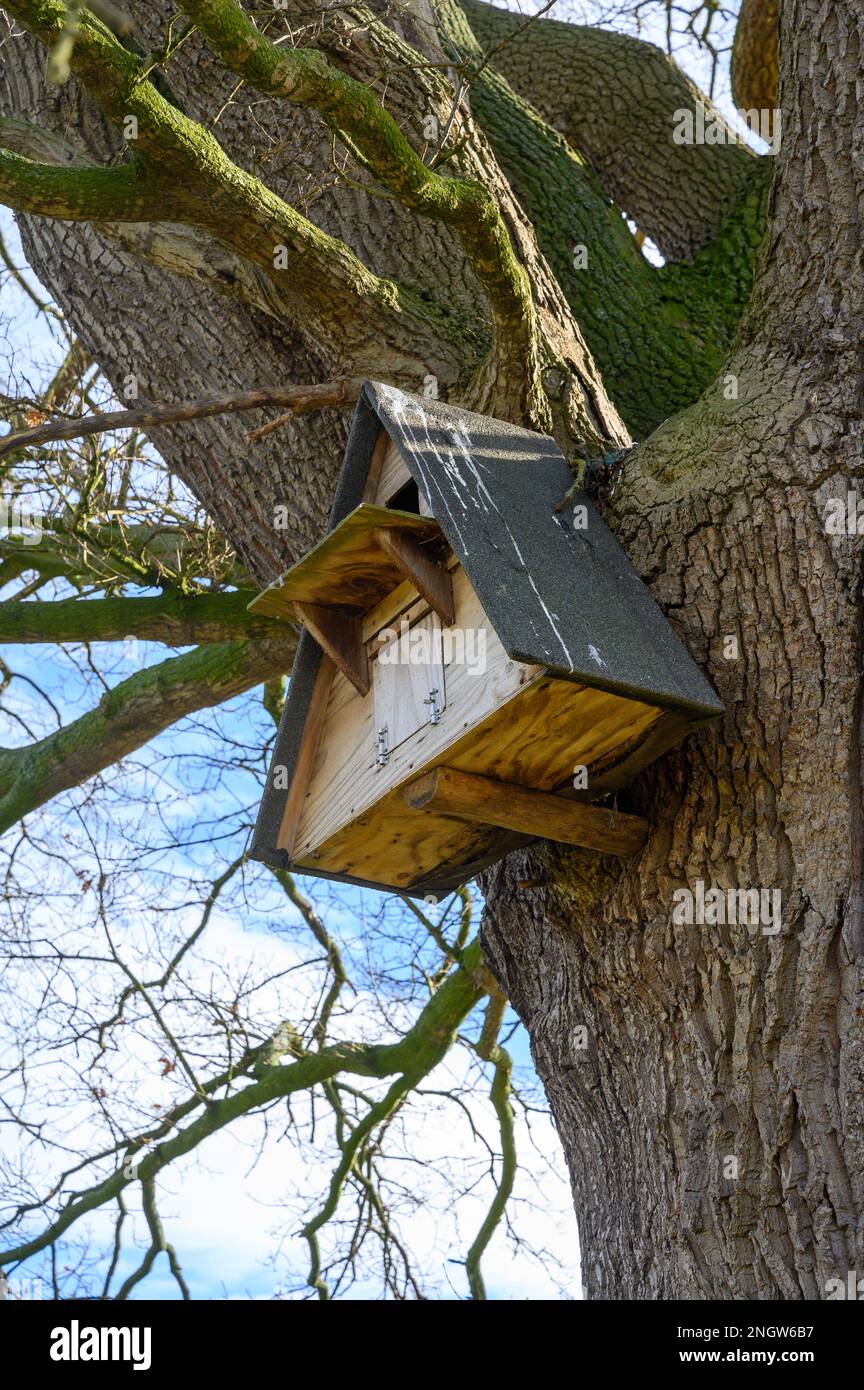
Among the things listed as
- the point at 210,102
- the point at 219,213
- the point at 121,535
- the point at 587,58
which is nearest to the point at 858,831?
the point at 219,213

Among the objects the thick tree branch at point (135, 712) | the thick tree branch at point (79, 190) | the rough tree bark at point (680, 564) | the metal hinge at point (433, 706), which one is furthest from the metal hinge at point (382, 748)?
the thick tree branch at point (135, 712)

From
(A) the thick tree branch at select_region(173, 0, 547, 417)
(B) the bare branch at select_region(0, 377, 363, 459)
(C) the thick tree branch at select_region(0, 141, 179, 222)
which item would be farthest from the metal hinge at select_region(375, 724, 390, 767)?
(C) the thick tree branch at select_region(0, 141, 179, 222)

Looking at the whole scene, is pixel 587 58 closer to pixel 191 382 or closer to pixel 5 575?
pixel 191 382

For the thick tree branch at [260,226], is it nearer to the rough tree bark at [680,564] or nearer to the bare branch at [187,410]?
the rough tree bark at [680,564]

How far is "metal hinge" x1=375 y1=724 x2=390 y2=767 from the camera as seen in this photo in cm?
271

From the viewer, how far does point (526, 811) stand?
8.68 ft

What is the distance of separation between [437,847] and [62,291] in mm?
2108

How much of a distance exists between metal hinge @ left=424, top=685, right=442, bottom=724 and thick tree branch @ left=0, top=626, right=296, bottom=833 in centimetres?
231

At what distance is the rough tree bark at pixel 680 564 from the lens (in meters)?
2.44

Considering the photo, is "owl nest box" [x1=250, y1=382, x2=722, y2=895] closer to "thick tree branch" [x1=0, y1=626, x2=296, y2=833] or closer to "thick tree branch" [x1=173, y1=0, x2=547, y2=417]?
"thick tree branch" [x1=173, y1=0, x2=547, y2=417]

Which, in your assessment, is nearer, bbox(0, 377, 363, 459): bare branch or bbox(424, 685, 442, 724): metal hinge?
bbox(424, 685, 442, 724): metal hinge

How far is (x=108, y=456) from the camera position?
446cm

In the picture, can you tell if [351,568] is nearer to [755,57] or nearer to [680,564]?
[680,564]

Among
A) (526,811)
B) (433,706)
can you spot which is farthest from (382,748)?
(526,811)
